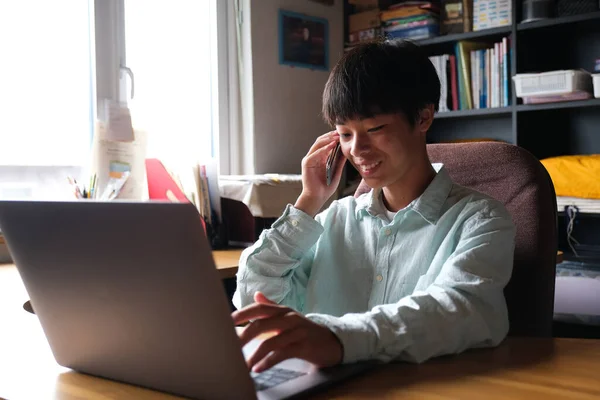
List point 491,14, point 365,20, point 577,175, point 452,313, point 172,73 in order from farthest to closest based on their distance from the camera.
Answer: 1. point 365,20
2. point 491,14
3. point 172,73
4. point 577,175
5. point 452,313

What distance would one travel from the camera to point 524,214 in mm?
1256

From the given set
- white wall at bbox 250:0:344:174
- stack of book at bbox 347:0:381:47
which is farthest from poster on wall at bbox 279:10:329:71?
stack of book at bbox 347:0:381:47

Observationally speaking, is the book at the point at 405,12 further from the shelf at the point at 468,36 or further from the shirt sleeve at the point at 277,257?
the shirt sleeve at the point at 277,257

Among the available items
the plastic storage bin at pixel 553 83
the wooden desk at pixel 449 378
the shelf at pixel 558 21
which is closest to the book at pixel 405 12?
the shelf at pixel 558 21

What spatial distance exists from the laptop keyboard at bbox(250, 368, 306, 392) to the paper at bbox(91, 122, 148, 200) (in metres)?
1.64

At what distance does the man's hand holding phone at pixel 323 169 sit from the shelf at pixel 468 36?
1.81 metres

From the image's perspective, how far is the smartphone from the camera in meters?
1.35

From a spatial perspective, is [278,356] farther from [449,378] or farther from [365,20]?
[365,20]

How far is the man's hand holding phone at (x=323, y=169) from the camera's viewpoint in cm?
133

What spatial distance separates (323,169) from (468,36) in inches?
74.3

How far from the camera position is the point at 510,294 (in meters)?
1.22

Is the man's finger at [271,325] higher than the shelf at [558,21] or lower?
lower

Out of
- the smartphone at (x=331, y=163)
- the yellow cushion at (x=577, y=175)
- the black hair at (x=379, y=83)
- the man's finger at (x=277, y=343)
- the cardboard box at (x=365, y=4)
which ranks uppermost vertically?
the cardboard box at (x=365, y=4)

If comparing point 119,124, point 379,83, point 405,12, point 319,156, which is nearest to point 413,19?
point 405,12
